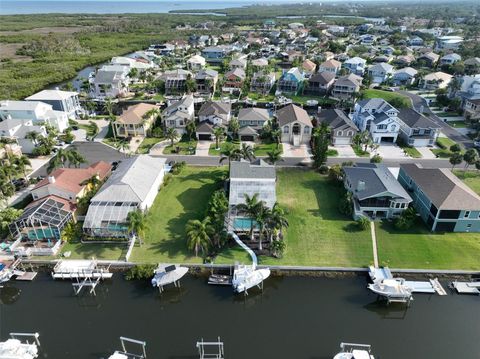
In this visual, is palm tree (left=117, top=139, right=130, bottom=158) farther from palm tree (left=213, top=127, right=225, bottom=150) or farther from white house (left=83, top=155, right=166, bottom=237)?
palm tree (left=213, top=127, right=225, bottom=150)

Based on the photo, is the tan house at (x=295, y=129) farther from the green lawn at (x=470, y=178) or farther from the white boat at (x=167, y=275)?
the white boat at (x=167, y=275)

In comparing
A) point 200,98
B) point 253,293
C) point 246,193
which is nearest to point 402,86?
point 200,98

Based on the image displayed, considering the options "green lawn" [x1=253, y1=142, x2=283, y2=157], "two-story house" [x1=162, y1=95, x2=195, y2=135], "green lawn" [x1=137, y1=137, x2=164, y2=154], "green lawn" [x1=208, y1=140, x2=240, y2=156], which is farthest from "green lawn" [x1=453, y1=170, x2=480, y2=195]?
"green lawn" [x1=137, y1=137, x2=164, y2=154]

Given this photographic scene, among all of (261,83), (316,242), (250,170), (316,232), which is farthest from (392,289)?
(261,83)

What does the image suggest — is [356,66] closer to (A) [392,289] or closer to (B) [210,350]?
(A) [392,289]

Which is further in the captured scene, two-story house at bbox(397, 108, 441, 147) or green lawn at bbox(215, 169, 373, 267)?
two-story house at bbox(397, 108, 441, 147)

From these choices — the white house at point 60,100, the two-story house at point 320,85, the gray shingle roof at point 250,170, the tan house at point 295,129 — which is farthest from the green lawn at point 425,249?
the white house at point 60,100

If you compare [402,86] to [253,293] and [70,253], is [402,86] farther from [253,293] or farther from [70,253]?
[70,253]
